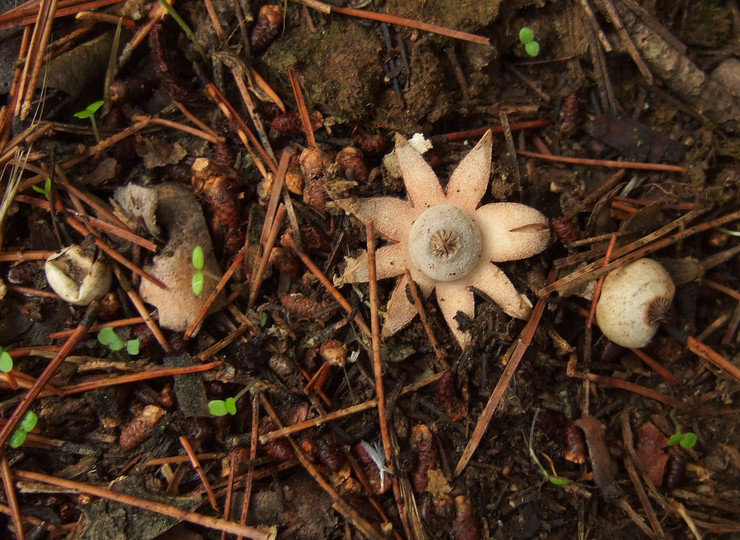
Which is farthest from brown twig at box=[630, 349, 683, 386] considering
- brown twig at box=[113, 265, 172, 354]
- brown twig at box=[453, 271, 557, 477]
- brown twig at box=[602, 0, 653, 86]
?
brown twig at box=[113, 265, 172, 354]

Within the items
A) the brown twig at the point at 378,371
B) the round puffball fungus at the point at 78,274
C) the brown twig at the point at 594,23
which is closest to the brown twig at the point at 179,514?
the brown twig at the point at 378,371

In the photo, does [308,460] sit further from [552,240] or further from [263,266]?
[552,240]

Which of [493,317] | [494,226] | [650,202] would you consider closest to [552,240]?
[494,226]

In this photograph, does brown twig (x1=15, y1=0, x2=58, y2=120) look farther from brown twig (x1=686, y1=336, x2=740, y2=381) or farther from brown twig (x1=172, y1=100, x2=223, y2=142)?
brown twig (x1=686, y1=336, x2=740, y2=381)

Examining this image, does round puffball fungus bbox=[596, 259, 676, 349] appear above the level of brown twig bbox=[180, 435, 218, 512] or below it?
above

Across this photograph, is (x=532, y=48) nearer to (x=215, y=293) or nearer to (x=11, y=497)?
(x=215, y=293)

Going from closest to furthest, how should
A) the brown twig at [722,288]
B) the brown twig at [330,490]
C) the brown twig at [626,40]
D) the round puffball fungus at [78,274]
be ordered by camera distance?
the brown twig at [330,490], the round puffball fungus at [78,274], the brown twig at [626,40], the brown twig at [722,288]

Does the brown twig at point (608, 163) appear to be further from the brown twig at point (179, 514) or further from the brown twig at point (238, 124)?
the brown twig at point (179, 514)
